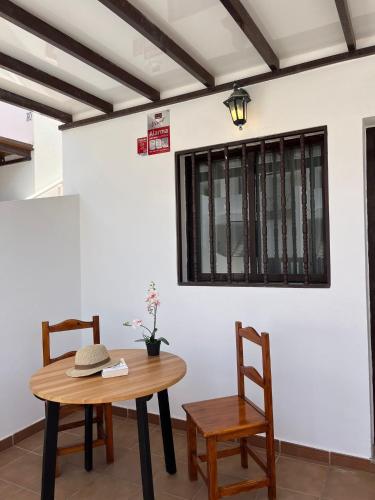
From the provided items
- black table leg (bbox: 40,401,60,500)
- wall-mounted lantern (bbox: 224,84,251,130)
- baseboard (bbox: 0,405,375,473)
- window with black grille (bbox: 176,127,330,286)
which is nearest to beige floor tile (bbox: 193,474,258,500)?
baseboard (bbox: 0,405,375,473)

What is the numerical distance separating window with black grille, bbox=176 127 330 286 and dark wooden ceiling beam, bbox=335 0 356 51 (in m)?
0.50

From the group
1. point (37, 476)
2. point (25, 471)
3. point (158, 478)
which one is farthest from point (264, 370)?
point (25, 471)

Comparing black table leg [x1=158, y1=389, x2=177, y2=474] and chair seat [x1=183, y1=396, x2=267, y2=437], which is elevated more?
chair seat [x1=183, y1=396, x2=267, y2=437]

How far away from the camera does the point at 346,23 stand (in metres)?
2.02

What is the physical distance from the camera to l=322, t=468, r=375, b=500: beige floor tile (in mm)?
2129

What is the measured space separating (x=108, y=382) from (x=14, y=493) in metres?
1.06

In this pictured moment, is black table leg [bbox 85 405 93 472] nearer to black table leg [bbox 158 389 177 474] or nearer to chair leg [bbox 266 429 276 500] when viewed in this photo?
black table leg [bbox 158 389 177 474]

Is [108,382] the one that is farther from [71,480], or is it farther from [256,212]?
[256,212]

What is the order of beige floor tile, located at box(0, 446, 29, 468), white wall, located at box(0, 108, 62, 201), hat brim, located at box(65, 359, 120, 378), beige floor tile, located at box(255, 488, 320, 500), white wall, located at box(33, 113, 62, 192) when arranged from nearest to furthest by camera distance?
hat brim, located at box(65, 359, 120, 378) < beige floor tile, located at box(255, 488, 320, 500) < beige floor tile, located at box(0, 446, 29, 468) < white wall, located at box(0, 108, 62, 201) < white wall, located at box(33, 113, 62, 192)

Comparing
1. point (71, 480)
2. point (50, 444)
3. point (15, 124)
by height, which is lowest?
point (71, 480)

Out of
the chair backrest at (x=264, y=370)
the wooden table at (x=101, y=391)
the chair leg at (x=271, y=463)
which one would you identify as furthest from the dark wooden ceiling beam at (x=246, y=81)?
the chair leg at (x=271, y=463)

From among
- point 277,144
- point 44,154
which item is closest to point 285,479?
point 277,144

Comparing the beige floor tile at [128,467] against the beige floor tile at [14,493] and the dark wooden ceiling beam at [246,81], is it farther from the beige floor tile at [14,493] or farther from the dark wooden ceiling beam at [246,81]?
the dark wooden ceiling beam at [246,81]

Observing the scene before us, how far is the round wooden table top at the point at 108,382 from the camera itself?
1722mm
